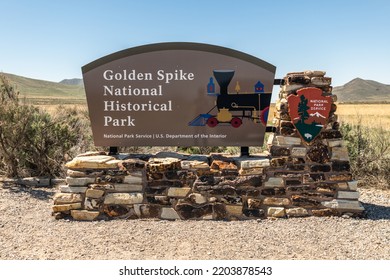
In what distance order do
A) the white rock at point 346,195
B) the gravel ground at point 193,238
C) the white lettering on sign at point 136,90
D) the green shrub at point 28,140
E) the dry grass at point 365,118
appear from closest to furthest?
1. the gravel ground at point 193,238
2. the white rock at point 346,195
3. the white lettering on sign at point 136,90
4. the green shrub at point 28,140
5. the dry grass at point 365,118

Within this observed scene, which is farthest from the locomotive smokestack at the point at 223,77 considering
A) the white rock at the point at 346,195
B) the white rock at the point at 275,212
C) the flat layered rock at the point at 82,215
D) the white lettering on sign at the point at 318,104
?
the flat layered rock at the point at 82,215

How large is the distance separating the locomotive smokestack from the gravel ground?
2.09 meters

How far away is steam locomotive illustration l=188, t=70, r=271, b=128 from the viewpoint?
5746 mm

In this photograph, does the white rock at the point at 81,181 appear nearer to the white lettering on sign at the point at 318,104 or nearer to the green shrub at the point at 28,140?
the green shrub at the point at 28,140

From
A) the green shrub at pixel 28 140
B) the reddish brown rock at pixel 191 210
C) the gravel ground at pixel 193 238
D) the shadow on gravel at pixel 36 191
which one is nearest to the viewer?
the gravel ground at pixel 193 238

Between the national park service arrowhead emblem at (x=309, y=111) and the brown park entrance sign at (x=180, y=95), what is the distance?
1.40ft

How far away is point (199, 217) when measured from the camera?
559cm

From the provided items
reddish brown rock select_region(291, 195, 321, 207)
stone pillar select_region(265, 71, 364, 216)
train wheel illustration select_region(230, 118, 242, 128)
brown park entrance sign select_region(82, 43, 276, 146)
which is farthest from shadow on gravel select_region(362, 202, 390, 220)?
train wheel illustration select_region(230, 118, 242, 128)

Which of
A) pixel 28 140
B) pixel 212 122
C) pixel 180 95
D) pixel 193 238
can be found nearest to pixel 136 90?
pixel 180 95

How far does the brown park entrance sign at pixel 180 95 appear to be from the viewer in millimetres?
5746

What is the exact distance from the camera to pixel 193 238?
15.8 feet

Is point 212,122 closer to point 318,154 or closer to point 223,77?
point 223,77

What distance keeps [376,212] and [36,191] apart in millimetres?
6271
